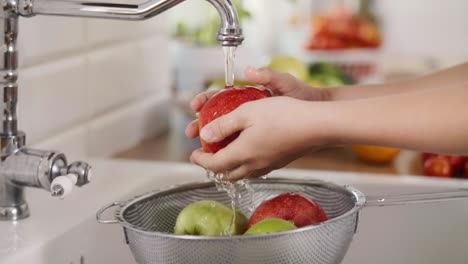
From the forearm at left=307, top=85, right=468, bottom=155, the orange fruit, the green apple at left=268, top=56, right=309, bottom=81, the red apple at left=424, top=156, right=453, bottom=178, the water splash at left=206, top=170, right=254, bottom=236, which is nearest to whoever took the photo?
the forearm at left=307, top=85, right=468, bottom=155

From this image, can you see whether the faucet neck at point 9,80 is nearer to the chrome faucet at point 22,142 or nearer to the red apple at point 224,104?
the chrome faucet at point 22,142

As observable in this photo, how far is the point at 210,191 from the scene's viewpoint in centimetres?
123

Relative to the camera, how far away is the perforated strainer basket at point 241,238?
3.15 feet

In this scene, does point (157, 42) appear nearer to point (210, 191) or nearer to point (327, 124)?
point (210, 191)

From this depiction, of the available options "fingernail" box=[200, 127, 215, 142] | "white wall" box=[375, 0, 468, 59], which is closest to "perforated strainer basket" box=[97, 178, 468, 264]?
"fingernail" box=[200, 127, 215, 142]

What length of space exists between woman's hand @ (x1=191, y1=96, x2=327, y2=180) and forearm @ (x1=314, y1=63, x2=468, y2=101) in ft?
1.10

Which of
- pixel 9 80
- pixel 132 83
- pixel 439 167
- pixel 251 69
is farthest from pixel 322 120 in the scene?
pixel 132 83

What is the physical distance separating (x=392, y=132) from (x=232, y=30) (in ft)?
0.66

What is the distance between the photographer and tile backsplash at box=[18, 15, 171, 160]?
4.72 feet

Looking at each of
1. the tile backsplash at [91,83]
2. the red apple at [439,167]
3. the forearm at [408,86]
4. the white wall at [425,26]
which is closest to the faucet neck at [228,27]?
the forearm at [408,86]

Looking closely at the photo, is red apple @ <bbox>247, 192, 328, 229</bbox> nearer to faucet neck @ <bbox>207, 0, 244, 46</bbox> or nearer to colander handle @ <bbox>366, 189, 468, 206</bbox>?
colander handle @ <bbox>366, 189, 468, 206</bbox>

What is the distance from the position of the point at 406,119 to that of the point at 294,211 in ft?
0.61

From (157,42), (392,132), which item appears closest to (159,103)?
(157,42)

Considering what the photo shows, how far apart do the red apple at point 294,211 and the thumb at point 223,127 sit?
0.13 m
